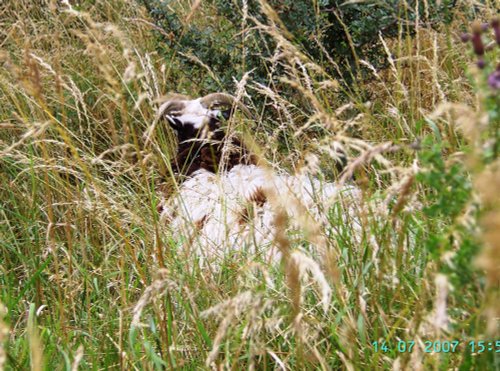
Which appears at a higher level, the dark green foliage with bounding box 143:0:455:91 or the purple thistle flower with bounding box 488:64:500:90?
the purple thistle flower with bounding box 488:64:500:90

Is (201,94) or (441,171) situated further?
(201,94)

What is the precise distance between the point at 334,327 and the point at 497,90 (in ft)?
2.64

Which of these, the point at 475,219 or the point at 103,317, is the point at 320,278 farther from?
the point at 103,317

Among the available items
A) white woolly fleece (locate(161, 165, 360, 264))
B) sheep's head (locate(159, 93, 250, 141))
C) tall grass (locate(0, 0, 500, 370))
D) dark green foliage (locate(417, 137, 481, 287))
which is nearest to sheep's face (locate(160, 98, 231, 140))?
sheep's head (locate(159, 93, 250, 141))

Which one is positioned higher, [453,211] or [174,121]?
[453,211]

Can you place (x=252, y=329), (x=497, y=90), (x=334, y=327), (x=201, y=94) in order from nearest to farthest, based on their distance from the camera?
(x=497, y=90), (x=252, y=329), (x=334, y=327), (x=201, y=94)

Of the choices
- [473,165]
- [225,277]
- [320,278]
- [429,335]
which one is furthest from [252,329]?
[225,277]

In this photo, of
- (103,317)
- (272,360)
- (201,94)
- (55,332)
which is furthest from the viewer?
(201,94)

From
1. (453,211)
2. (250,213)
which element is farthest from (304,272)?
(250,213)

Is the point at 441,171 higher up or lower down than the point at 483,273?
higher up

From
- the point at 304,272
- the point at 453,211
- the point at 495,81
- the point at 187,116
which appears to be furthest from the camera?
the point at 187,116

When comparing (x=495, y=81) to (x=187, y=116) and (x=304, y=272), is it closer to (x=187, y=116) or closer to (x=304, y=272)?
(x=304, y=272)

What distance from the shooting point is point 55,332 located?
2.17 metres

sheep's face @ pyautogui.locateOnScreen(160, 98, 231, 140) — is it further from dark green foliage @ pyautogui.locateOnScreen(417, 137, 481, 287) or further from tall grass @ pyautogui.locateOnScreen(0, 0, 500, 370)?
dark green foliage @ pyautogui.locateOnScreen(417, 137, 481, 287)
